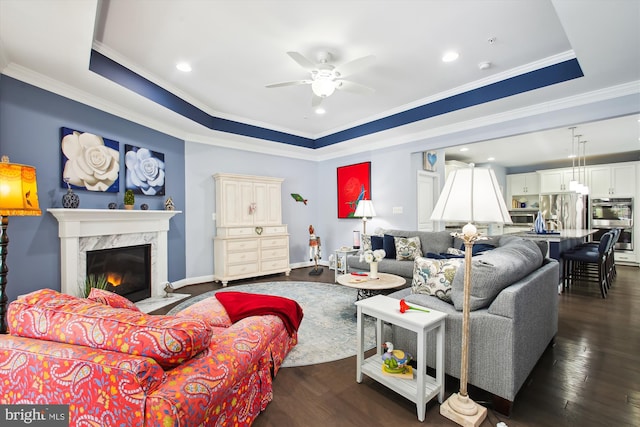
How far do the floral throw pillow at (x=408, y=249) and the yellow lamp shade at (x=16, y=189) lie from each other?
158 inches

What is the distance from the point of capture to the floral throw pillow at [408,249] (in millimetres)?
4340

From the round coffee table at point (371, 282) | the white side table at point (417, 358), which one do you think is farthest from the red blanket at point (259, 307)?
the round coffee table at point (371, 282)

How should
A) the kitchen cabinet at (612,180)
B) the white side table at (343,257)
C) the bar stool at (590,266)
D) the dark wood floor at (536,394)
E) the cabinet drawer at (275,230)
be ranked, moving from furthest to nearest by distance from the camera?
1. the kitchen cabinet at (612,180)
2. the cabinet drawer at (275,230)
3. the white side table at (343,257)
4. the bar stool at (590,266)
5. the dark wood floor at (536,394)

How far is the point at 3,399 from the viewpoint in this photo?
1.16 meters

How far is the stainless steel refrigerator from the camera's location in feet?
23.2

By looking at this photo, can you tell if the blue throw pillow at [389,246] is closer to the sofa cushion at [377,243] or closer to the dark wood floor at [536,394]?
the sofa cushion at [377,243]

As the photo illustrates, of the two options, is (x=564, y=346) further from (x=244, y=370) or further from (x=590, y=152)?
(x=590, y=152)

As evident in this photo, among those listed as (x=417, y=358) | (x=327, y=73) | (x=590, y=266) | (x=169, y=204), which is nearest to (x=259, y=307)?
(x=417, y=358)

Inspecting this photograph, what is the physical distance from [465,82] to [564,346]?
3111mm

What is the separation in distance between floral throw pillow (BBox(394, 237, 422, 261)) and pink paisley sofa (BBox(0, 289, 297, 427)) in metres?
3.44

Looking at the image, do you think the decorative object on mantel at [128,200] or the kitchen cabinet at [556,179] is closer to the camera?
the decorative object on mantel at [128,200]

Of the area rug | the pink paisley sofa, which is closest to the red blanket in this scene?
the area rug

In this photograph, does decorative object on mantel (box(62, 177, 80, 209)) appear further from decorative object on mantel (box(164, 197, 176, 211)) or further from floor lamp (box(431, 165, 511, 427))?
floor lamp (box(431, 165, 511, 427))

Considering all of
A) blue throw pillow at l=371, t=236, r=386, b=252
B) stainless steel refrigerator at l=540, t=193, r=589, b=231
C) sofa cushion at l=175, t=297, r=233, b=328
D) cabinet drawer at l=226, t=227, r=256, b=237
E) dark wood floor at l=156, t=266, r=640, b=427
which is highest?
stainless steel refrigerator at l=540, t=193, r=589, b=231
